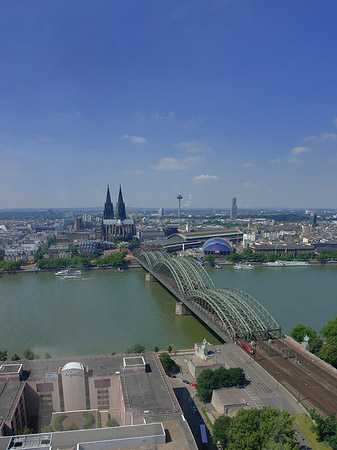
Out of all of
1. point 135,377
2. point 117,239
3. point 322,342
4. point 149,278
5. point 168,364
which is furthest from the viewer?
point 117,239

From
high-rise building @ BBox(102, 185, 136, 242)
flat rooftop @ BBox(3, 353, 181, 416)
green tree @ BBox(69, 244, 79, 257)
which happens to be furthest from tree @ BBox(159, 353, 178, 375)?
high-rise building @ BBox(102, 185, 136, 242)

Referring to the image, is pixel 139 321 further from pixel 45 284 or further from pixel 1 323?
pixel 45 284

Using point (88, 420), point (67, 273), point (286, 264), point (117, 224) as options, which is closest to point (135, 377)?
point (88, 420)

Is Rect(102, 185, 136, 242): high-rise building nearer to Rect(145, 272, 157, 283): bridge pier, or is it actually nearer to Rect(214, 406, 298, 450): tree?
Rect(145, 272, 157, 283): bridge pier

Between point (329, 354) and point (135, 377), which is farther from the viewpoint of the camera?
point (329, 354)

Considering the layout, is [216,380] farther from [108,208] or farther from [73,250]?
[108,208]

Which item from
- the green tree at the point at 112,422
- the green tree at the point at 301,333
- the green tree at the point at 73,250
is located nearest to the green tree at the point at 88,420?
the green tree at the point at 112,422

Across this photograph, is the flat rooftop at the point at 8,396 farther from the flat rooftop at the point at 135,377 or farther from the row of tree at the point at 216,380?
the row of tree at the point at 216,380
